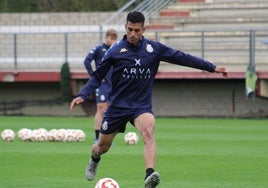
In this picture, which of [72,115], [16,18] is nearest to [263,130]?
[72,115]

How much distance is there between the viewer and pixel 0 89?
3297 cm

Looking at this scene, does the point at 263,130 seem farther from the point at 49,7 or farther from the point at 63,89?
the point at 49,7

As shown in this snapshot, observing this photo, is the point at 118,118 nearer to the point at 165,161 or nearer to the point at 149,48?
the point at 149,48

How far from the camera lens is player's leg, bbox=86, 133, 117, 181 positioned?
11750mm

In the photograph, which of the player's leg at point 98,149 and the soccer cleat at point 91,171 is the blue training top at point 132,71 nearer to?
the player's leg at point 98,149

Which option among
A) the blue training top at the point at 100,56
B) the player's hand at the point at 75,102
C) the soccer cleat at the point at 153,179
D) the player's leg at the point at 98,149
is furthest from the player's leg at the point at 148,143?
the blue training top at the point at 100,56

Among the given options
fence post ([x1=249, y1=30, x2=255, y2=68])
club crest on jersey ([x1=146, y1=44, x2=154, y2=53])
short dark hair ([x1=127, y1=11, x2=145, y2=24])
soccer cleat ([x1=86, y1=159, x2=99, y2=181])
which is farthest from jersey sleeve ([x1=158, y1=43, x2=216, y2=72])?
fence post ([x1=249, y1=30, x2=255, y2=68])

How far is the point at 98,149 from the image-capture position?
12023 mm

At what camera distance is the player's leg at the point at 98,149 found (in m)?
11.8

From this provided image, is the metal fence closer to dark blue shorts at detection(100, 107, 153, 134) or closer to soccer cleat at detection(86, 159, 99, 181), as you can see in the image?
soccer cleat at detection(86, 159, 99, 181)

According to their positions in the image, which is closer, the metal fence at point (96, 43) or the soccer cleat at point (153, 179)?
the soccer cleat at point (153, 179)

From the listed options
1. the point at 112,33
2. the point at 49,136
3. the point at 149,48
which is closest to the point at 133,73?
the point at 149,48

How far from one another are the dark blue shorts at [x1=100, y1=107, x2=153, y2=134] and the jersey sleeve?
0.76 metres

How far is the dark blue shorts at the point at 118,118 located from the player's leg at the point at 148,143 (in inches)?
3.8
